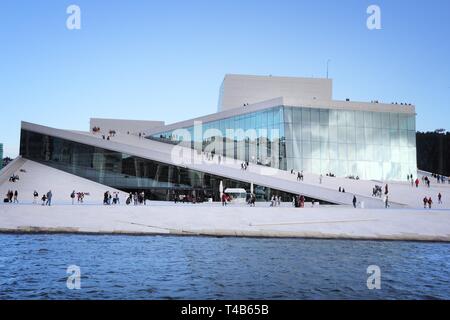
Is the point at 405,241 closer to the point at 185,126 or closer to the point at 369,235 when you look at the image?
the point at 369,235

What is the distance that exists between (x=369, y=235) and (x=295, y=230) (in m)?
3.88

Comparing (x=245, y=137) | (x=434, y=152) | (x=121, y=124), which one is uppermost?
(x=121, y=124)

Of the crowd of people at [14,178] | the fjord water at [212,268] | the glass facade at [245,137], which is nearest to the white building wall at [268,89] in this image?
the glass facade at [245,137]

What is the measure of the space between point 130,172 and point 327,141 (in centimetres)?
2076

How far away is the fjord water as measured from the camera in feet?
37.9

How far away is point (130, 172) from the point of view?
38.7m

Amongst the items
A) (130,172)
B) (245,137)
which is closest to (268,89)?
(245,137)

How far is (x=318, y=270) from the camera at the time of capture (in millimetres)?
14562


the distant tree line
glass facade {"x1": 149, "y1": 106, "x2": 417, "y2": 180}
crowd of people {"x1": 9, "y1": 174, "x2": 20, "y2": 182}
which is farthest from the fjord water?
the distant tree line

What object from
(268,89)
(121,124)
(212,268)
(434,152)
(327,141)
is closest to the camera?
(212,268)

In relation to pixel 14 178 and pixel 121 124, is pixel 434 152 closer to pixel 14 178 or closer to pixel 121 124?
pixel 121 124

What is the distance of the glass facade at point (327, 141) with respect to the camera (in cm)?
4619

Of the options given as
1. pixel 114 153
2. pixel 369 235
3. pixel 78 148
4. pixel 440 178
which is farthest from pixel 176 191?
pixel 440 178

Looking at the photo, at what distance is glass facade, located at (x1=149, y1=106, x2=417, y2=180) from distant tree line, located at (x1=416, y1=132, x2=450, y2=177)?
1713 inches
